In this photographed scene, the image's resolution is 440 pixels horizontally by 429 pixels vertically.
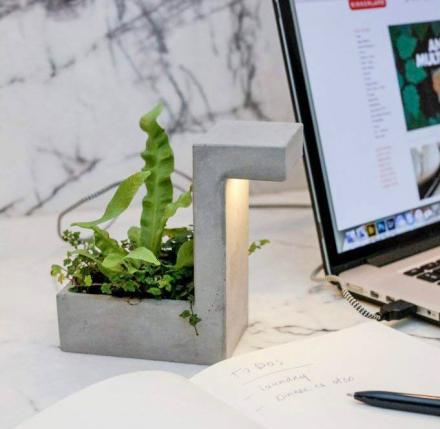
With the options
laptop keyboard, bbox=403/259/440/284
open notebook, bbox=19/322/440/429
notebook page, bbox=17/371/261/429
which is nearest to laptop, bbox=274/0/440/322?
laptop keyboard, bbox=403/259/440/284

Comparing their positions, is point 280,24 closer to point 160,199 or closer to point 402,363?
point 160,199

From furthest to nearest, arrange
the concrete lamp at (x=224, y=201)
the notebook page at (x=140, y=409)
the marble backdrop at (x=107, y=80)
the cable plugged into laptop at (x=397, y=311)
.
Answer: the marble backdrop at (x=107, y=80), the cable plugged into laptop at (x=397, y=311), the concrete lamp at (x=224, y=201), the notebook page at (x=140, y=409)

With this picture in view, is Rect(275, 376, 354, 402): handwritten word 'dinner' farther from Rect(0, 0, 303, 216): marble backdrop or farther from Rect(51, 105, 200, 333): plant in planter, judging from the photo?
Rect(0, 0, 303, 216): marble backdrop

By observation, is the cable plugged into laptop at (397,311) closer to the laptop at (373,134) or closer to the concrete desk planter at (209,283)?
the laptop at (373,134)

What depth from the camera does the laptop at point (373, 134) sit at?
0.83 meters

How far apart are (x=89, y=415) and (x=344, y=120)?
46cm

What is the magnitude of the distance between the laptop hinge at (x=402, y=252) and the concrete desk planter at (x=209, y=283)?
0.20m

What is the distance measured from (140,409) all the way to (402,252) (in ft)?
1.52

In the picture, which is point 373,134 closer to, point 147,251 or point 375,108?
point 375,108

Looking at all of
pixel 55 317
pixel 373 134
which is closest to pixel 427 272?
pixel 373 134

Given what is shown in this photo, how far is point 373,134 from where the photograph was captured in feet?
2.97

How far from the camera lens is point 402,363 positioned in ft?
2.22

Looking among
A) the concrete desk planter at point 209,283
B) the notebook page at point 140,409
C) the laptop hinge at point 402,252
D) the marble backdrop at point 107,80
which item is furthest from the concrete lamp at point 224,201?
the marble backdrop at point 107,80

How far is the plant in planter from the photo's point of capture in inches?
27.8
